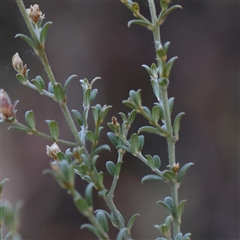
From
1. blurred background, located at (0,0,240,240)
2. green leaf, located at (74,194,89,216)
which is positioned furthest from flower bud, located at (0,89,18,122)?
blurred background, located at (0,0,240,240)

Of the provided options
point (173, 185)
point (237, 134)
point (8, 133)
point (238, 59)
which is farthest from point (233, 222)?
point (173, 185)

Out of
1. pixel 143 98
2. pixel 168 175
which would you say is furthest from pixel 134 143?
pixel 143 98

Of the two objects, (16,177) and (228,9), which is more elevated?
(228,9)

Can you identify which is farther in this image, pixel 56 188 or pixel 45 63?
pixel 56 188

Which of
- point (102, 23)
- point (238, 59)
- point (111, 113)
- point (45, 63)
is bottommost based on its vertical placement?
point (45, 63)

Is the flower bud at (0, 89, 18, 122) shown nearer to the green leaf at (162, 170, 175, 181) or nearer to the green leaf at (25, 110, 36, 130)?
the green leaf at (25, 110, 36, 130)

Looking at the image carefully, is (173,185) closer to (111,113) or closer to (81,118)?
(81,118)
